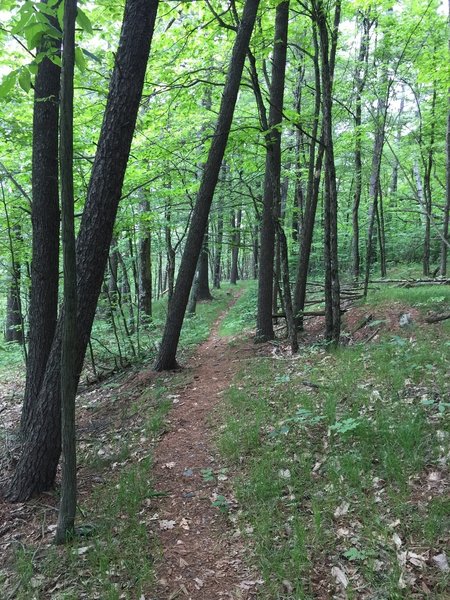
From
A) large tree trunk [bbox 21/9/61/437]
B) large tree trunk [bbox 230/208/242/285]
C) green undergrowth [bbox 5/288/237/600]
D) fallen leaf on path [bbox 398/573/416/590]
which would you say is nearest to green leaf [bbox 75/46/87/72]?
large tree trunk [bbox 21/9/61/437]

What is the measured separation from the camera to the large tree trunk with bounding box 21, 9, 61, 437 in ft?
18.3

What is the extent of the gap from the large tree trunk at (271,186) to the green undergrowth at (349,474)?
3.70 meters

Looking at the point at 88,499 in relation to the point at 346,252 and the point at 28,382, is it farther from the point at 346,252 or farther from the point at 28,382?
the point at 346,252

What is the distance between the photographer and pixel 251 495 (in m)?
4.40

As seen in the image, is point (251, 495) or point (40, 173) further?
point (40, 173)

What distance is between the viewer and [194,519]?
14.2ft

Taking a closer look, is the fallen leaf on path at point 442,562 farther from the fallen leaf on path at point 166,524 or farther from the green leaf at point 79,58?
the green leaf at point 79,58

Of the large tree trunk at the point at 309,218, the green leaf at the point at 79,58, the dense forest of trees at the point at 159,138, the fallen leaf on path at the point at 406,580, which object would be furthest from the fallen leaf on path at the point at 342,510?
the large tree trunk at the point at 309,218

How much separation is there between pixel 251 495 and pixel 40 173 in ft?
16.2

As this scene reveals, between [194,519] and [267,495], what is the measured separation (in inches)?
32.3

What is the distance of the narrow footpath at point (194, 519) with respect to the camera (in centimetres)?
344

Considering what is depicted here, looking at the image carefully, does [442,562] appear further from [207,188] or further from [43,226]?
[207,188]

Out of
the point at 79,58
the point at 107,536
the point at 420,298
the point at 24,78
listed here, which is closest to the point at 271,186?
the point at 420,298

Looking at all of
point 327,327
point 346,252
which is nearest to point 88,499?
point 327,327
